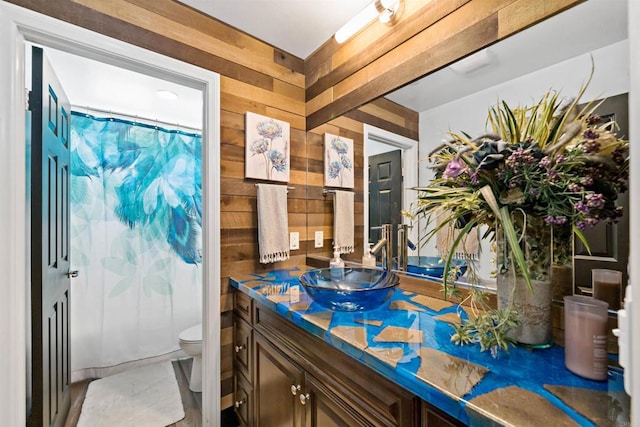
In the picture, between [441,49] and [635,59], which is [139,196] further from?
[635,59]

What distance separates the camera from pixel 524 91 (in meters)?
0.98

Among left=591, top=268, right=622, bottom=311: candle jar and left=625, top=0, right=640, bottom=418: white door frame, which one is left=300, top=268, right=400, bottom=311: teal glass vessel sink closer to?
left=591, top=268, right=622, bottom=311: candle jar

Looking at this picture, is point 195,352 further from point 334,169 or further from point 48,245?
point 334,169

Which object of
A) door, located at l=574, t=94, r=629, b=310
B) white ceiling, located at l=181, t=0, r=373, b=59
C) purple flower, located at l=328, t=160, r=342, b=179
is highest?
white ceiling, located at l=181, t=0, r=373, b=59

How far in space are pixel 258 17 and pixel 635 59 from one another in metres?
1.75

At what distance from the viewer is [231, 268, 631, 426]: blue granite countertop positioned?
20.8 inches

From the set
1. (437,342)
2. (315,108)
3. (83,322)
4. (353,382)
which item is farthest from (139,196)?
(437,342)

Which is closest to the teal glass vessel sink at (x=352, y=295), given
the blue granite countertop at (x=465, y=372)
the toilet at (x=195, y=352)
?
the blue granite countertop at (x=465, y=372)

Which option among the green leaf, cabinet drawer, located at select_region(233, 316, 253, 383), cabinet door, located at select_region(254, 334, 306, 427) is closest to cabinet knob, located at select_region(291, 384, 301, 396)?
cabinet door, located at select_region(254, 334, 306, 427)

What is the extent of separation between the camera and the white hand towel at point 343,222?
178 centimetres

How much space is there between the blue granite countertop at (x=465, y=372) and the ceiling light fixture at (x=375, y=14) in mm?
1373

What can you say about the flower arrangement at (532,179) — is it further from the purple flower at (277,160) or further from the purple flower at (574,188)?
the purple flower at (277,160)

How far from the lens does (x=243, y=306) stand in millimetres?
1567

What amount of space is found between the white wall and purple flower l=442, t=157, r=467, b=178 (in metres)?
0.34
